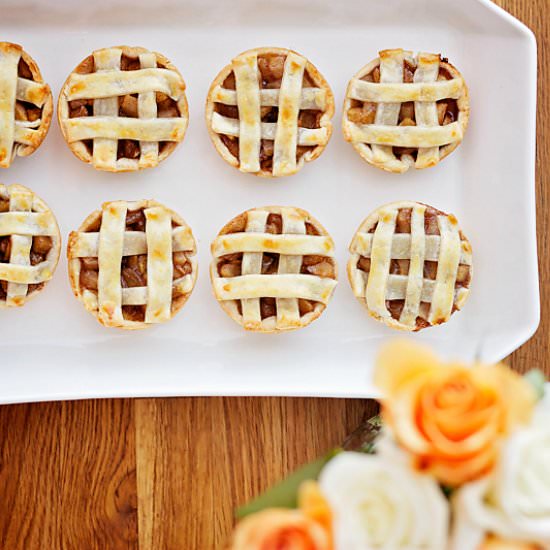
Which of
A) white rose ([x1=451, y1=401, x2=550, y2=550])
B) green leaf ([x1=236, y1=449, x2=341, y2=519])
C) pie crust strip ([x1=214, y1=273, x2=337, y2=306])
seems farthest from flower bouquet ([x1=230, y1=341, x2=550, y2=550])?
pie crust strip ([x1=214, y1=273, x2=337, y2=306])

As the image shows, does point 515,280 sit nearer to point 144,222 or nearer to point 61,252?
point 144,222

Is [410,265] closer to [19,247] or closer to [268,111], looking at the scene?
[268,111]

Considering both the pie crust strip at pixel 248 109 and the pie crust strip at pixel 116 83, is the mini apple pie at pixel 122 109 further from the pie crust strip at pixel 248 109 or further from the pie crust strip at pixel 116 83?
the pie crust strip at pixel 248 109

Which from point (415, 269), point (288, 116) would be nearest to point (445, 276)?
point (415, 269)

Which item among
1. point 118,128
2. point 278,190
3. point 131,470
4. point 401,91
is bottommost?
point 131,470

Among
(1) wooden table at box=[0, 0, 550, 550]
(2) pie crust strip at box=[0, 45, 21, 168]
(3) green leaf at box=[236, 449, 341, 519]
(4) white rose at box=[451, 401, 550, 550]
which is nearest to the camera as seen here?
(4) white rose at box=[451, 401, 550, 550]

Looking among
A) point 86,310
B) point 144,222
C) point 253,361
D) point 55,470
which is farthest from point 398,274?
point 55,470

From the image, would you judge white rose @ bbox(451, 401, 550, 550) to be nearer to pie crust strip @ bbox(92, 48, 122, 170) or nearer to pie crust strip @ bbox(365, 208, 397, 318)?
pie crust strip @ bbox(365, 208, 397, 318)
